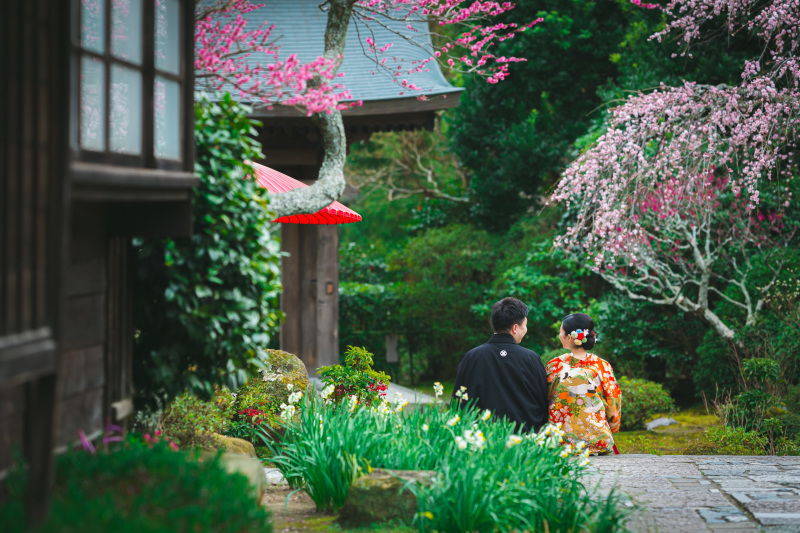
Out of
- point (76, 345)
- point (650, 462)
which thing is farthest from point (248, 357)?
point (650, 462)

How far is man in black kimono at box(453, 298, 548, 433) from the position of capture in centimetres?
459

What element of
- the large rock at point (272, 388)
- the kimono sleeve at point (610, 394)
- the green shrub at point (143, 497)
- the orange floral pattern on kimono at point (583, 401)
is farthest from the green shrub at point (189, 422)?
the kimono sleeve at point (610, 394)

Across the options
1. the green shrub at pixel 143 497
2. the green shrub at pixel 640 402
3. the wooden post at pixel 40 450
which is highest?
the wooden post at pixel 40 450

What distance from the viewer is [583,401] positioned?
4.80 metres

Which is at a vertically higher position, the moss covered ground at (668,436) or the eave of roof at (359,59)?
the eave of roof at (359,59)

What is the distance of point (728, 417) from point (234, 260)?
5892 mm

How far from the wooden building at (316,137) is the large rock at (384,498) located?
19.5 feet

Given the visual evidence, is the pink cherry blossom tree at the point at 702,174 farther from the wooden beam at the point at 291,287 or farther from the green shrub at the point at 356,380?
the wooden beam at the point at 291,287

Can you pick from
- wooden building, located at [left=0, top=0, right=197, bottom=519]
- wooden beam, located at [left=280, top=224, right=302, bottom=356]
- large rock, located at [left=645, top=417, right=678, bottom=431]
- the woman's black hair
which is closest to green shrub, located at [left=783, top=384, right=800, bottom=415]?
large rock, located at [left=645, top=417, right=678, bottom=431]

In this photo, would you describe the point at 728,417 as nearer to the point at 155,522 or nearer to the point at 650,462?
the point at 650,462

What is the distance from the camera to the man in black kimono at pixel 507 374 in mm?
4594

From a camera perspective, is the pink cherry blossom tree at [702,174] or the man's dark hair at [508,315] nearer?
the man's dark hair at [508,315]

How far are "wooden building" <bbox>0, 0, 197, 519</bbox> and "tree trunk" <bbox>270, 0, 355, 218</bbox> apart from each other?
125 centimetres

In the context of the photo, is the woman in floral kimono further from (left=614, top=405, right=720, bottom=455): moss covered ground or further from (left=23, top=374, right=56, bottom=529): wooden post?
(left=23, top=374, right=56, bottom=529): wooden post
